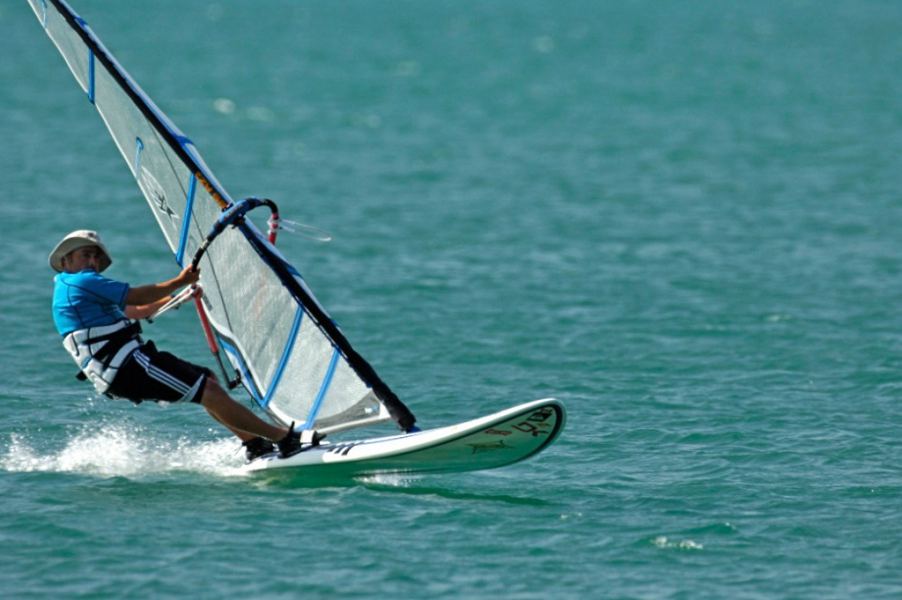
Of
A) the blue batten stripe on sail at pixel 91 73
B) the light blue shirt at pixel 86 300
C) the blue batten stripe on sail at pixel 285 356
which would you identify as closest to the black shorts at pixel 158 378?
the light blue shirt at pixel 86 300

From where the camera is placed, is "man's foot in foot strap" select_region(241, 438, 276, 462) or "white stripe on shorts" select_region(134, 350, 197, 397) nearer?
"white stripe on shorts" select_region(134, 350, 197, 397)

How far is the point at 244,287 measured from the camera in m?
12.4

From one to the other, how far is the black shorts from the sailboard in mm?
850

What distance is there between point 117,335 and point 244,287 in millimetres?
1211

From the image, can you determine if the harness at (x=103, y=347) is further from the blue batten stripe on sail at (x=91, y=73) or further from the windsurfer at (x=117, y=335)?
the blue batten stripe on sail at (x=91, y=73)

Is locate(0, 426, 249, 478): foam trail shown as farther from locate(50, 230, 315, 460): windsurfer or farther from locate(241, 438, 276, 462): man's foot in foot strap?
locate(50, 230, 315, 460): windsurfer

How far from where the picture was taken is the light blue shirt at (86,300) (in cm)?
1134

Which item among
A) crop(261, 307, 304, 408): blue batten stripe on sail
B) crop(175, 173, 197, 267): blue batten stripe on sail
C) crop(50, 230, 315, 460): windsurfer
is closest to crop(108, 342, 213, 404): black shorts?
crop(50, 230, 315, 460): windsurfer

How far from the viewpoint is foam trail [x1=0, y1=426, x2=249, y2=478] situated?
12.4 m

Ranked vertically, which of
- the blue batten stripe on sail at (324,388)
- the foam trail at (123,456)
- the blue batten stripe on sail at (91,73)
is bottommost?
the foam trail at (123,456)

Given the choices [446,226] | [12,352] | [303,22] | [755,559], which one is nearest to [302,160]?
[446,226]

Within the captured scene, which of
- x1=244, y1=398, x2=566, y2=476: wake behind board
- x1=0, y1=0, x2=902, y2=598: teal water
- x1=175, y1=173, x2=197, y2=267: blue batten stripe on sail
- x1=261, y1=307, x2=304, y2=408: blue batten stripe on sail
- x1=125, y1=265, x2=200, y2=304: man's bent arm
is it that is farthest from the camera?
x1=175, y1=173, x2=197, y2=267: blue batten stripe on sail

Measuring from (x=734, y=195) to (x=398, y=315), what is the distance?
1254 cm

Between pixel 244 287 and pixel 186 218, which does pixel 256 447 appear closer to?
pixel 244 287
